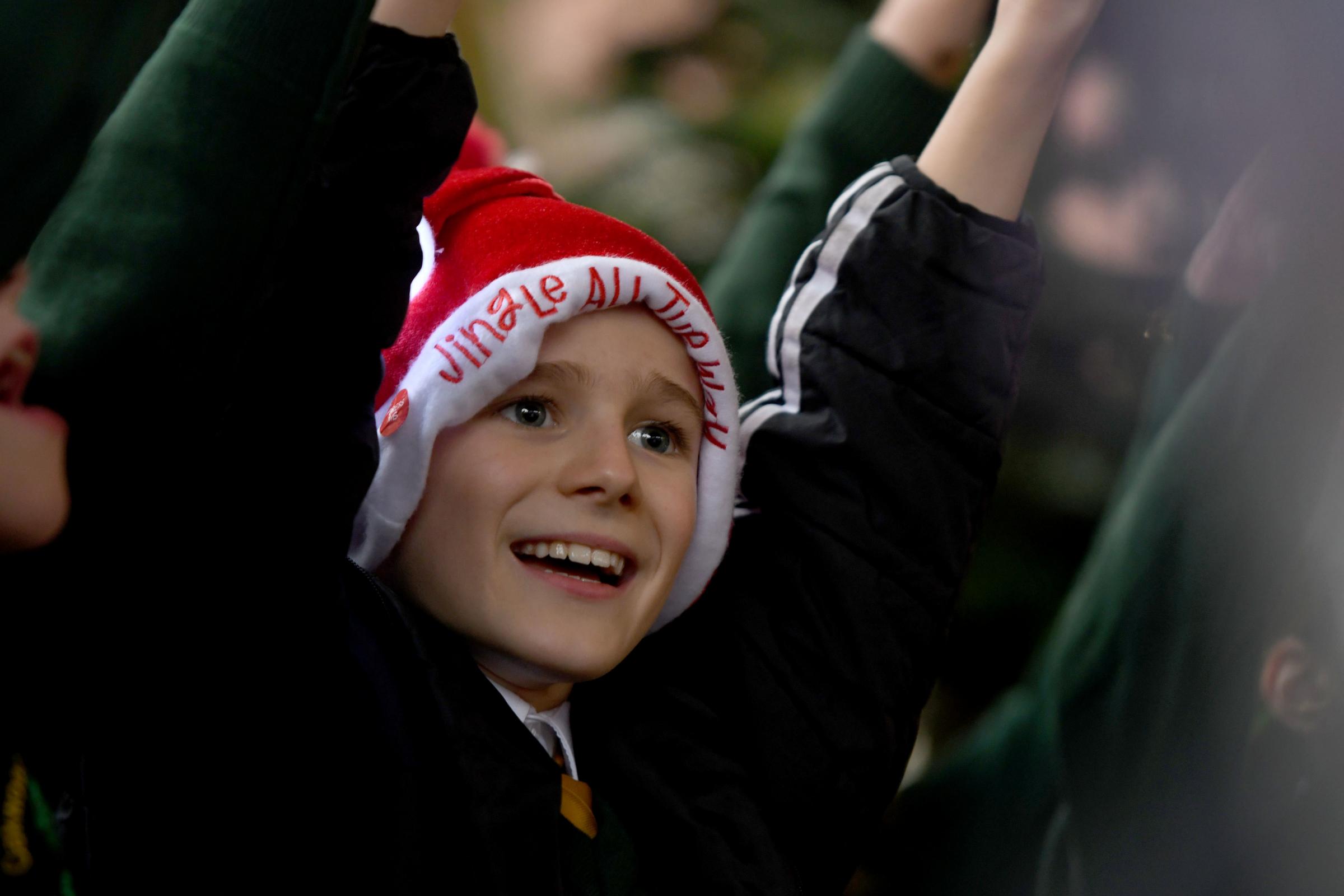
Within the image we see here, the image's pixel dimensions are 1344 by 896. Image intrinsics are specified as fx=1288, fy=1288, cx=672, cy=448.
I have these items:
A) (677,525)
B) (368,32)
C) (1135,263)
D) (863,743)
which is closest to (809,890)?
(863,743)

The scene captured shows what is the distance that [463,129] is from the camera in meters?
0.52

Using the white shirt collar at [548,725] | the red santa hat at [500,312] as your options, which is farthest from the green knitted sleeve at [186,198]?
the white shirt collar at [548,725]

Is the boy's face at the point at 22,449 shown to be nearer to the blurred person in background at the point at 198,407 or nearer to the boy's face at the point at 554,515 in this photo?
the blurred person in background at the point at 198,407

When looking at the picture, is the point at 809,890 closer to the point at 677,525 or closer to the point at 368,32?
the point at 677,525

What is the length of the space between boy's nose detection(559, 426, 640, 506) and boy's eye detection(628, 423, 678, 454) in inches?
1.3

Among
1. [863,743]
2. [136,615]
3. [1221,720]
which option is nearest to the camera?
[136,615]

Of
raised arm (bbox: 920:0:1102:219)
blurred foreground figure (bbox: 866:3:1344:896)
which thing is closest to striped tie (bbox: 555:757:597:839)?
blurred foreground figure (bbox: 866:3:1344:896)

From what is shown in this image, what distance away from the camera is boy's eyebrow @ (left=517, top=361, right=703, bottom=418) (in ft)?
2.01

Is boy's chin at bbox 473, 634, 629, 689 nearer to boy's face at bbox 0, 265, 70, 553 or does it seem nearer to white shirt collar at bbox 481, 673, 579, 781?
white shirt collar at bbox 481, 673, 579, 781

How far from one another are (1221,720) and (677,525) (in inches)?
10.7

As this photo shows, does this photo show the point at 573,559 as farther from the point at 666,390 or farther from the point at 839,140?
the point at 839,140

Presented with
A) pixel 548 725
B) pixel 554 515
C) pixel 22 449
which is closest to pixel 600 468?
pixel 554 515

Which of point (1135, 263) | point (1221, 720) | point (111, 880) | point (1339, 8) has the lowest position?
point (111, 880)

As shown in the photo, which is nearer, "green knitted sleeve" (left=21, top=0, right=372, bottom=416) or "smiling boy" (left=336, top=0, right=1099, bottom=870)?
"green knitted sleeve" (left=21, top=0, right=372, bottom=416)
